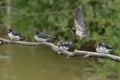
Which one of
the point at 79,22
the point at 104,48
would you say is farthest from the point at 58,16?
the point at 79,22

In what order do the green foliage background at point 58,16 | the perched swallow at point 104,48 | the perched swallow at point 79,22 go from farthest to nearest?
the green foliage background at point 58,16 → the perched swallow at point 104,48 → the perched swallow at point 79,22

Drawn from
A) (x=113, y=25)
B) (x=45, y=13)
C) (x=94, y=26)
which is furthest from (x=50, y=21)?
(x=113, y=25)

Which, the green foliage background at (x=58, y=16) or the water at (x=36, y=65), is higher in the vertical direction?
the green foliage background at (x=58, y=16)

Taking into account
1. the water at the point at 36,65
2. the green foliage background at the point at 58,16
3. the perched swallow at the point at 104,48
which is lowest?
the water at the point at 36,65

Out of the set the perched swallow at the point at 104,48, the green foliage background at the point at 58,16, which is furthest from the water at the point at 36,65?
the perched swallow at the point at 104,48

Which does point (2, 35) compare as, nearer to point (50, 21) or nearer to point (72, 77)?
point (50, 21)

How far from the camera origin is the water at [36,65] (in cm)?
932

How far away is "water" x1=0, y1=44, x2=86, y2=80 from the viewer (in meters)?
9.32

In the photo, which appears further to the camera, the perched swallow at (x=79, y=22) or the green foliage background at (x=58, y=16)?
the green foliage background at (x=58, y=16)

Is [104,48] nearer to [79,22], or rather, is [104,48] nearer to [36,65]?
[79,22]

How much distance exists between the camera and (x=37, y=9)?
10969mm

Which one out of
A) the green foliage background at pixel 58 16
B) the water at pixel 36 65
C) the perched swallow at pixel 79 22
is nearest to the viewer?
the perched swallow at pixel 79 22

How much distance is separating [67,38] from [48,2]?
1123mm

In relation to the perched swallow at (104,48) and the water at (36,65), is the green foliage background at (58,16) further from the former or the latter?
the perched swallow at (104,48)
